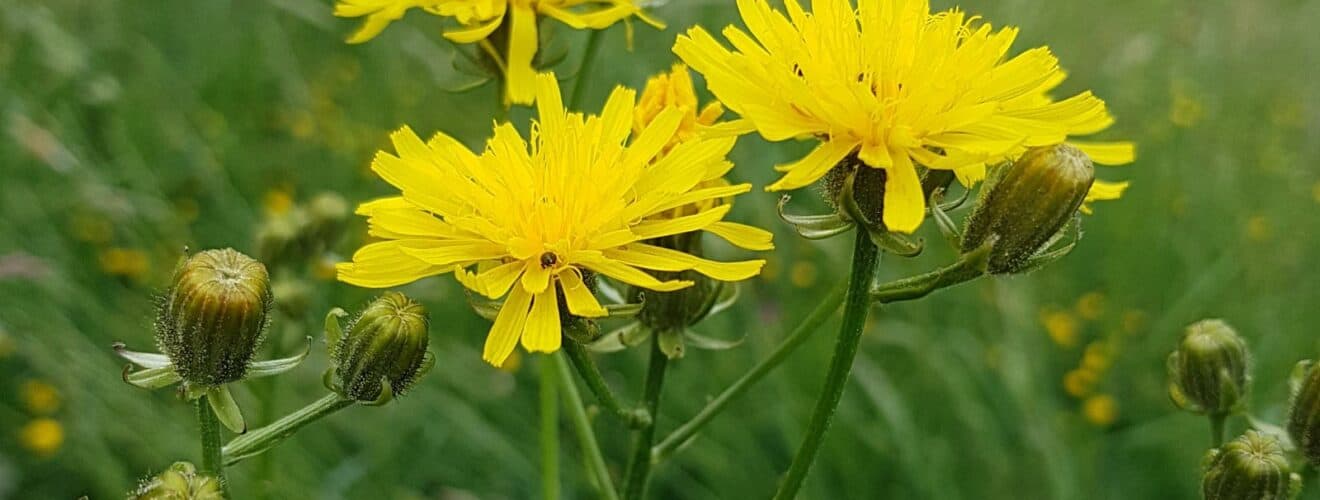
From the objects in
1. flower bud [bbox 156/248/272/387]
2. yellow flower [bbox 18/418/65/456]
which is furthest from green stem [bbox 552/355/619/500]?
yellow flower [bbox 18/418/65/456]

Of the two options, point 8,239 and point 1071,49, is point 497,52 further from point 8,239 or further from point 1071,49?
point 1071,49

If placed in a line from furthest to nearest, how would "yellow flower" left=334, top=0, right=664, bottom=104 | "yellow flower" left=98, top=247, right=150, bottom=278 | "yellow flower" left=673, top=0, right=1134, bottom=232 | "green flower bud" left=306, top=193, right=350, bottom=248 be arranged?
"yellow flower" left=98, top=247, right=150, bottom=278
"green flower bud" left=306, top=193, right=350, bottom=248
"yellow flower" left=334, top=0, right=664, bottom=104
"yellow flower" left=673, top=0, right=1134, bottom=232

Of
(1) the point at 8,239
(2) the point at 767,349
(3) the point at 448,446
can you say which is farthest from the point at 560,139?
(1) the point at 8,239

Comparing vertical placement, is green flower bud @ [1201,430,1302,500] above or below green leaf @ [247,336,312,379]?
above

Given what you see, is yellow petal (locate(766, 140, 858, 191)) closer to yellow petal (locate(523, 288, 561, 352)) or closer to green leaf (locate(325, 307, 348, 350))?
yellow petal (locate(523, 288, 561, 352))

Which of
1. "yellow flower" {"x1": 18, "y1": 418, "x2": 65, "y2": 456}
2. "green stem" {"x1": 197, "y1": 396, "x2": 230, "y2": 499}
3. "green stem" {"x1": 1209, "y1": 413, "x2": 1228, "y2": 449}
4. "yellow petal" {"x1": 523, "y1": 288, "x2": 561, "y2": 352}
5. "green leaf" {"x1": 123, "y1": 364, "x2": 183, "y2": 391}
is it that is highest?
"yellow petal" {"x1": 523, "y1": 288, "x2": 561, "y2": 352}

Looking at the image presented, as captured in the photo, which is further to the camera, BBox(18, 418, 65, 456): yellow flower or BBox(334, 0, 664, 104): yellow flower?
BBox(18, 418, 65, 456): yellow flower

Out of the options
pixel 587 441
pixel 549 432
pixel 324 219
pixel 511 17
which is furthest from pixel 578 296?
pixel 324 219

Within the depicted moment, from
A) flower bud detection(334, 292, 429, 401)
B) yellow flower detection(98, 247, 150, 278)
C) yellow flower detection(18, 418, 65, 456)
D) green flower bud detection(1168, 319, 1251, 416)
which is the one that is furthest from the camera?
yellow flower detection(98, 247, 150, 278)
